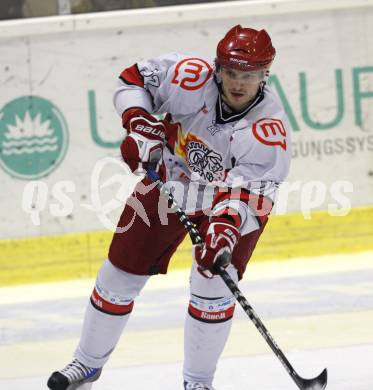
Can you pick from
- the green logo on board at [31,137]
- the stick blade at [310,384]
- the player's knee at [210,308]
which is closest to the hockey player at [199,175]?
the player's knee at [210,308]

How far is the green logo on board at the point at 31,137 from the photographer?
5742 mm

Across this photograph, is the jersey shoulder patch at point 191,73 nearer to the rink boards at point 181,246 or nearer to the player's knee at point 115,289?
the player's knee at point 115,289

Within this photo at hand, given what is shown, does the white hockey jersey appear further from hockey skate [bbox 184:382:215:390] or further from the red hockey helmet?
hockey skate [bbox 184:382:215:390]

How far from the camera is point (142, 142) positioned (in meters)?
3.53

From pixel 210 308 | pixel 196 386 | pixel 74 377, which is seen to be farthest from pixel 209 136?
pixel 74 377

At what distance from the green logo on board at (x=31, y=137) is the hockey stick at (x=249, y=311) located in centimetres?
225

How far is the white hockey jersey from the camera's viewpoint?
3412 mm

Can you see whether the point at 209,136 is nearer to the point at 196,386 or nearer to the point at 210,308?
the point at 210,308

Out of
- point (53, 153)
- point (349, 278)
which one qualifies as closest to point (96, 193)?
point (53, 153)

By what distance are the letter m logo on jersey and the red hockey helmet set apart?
162 mm

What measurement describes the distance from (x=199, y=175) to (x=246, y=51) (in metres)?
0.45

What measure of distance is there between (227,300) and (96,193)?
2365 millimetres

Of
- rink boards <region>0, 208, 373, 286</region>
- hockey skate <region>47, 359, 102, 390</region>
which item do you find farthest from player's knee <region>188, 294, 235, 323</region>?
rink boards <region>0, 208, 373, 286</region>

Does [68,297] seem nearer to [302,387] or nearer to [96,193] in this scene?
[96,193]
